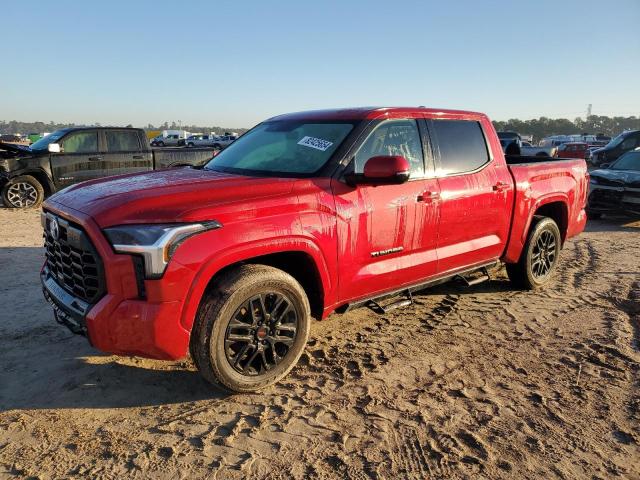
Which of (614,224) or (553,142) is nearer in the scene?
(614,224)

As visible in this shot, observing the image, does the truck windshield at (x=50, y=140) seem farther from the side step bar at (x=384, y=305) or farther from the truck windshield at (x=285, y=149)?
the side step bar at (x=384, y=305)

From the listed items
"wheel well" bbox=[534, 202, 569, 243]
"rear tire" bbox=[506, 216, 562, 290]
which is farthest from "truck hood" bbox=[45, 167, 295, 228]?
"wheel well" bbox=[534, 202, 569, 243]

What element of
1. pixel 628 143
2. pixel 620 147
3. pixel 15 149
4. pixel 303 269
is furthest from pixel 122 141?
pixel 628 143

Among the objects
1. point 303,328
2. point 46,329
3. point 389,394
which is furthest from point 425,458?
point 46,329

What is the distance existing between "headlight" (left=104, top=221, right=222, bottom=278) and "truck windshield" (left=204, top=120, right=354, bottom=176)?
1106 mm

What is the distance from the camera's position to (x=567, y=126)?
8875cm

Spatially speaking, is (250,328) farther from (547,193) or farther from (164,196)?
(547,193)

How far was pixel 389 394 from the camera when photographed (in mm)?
3262

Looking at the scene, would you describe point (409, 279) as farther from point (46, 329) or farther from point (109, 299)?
point (46, 329)

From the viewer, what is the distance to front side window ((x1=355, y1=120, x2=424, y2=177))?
3.73 m

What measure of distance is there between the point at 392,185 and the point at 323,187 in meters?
0.64

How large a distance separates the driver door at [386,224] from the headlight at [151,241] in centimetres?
114

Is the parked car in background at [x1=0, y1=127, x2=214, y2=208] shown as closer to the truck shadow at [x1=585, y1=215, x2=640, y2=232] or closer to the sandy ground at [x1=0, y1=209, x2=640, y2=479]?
the sandy ground at [x1=0, y1=209, x2=640, y2=479]

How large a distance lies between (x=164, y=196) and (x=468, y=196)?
2644 mm
